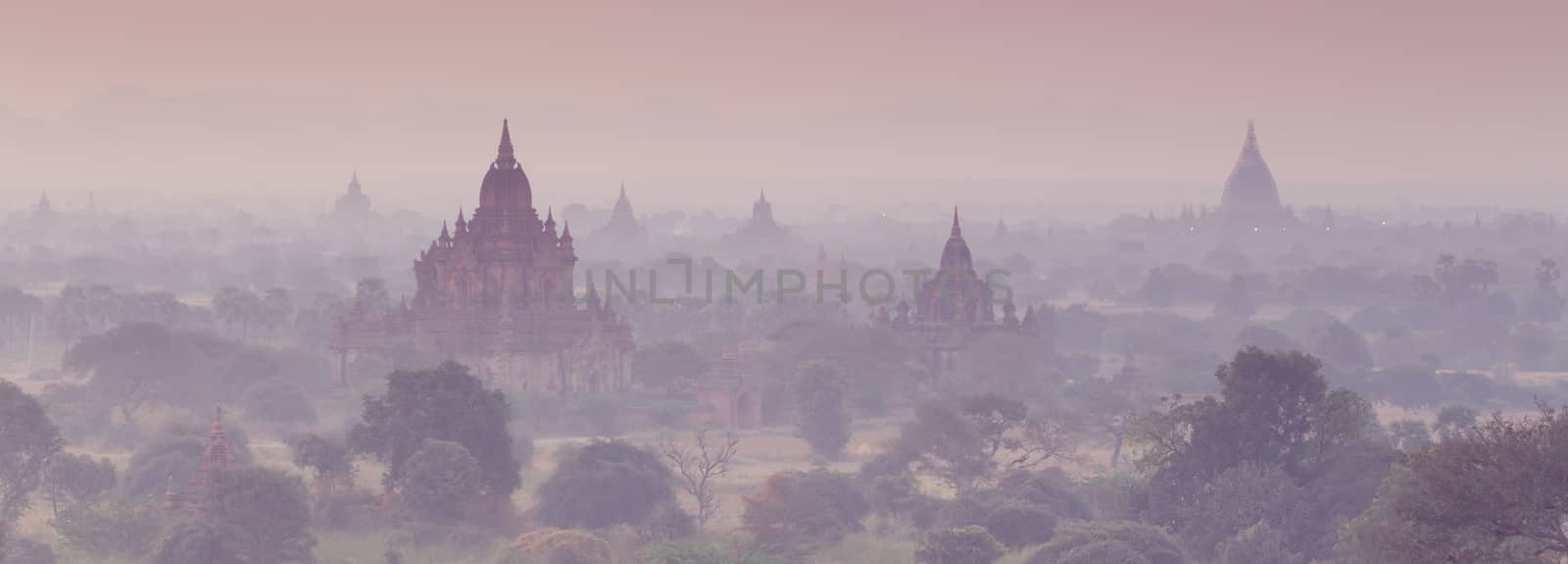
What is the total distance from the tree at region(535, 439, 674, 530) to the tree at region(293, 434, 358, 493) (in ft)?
14.3

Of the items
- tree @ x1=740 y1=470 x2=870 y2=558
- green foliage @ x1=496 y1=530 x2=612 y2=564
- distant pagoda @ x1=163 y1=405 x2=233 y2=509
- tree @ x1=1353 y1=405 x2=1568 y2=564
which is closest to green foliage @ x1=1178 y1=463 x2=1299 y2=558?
tree @ x1=740 y1=470 x2=870 y2=558

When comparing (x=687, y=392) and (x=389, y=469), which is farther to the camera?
(x=687, y=392)

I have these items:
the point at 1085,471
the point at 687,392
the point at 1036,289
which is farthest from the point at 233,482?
the point at 1036,289

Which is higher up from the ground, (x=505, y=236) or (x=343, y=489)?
(x=505, y=236)

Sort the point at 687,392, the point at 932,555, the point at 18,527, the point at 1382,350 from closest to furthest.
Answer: the point at 932,555, the point at 18,527, the point at 687,392, the point at 1382,350

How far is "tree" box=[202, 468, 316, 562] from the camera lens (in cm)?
5225

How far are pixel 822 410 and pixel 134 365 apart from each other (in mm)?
21780

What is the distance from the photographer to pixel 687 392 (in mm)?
84125

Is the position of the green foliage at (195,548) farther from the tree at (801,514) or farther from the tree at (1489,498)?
→ the tree at (1489,498)

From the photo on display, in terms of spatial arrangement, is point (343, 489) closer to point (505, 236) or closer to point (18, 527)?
point (18, 527)

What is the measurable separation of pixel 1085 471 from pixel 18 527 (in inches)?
1091

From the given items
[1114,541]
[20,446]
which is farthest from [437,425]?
[1114,541]

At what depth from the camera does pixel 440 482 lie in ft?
189

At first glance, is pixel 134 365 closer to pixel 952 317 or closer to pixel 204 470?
pixel 952 317
